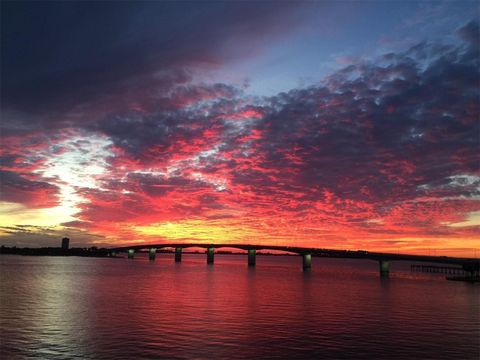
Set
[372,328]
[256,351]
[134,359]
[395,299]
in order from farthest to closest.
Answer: [395,299]
[372,328]
[256,351]
[134,359]

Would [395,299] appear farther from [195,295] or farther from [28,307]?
[28,307]

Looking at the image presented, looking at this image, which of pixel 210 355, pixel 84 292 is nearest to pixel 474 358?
pixel 210 355

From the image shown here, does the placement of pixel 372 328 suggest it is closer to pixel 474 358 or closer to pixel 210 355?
pixel 474 358

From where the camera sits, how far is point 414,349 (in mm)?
36438

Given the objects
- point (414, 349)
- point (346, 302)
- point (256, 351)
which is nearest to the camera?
point (256, 351)

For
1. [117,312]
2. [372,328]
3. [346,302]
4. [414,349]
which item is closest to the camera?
[414,349]

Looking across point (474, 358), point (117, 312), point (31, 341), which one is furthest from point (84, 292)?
point (474, 358)

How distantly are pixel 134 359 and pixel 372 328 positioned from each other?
26229 mm

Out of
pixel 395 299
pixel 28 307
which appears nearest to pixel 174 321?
pixel 28 307

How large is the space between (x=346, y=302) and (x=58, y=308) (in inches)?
1672

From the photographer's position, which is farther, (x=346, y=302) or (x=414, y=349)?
(x=346, y=302)

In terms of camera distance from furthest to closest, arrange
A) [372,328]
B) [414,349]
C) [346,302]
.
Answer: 1. [346,302]
2. [372,328]
3. [414,349]

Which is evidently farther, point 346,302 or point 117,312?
point 346,302

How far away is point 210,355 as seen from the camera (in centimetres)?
3198
